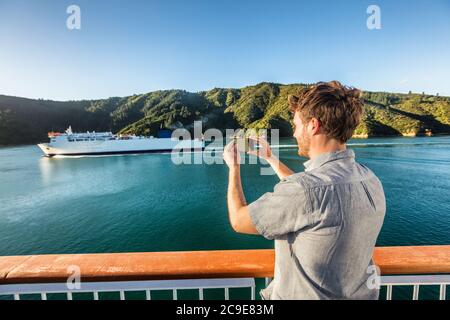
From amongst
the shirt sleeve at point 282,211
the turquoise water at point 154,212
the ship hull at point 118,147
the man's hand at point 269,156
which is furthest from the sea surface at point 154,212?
the ship hull at point 118,147

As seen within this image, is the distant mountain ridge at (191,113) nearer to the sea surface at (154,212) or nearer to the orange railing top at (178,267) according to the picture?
the sea surface at (154,212)

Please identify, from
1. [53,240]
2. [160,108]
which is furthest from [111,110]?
[53,240]

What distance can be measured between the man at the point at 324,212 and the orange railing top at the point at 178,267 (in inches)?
10.5

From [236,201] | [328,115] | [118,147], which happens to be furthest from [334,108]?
[118,147]

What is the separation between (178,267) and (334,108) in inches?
37.9

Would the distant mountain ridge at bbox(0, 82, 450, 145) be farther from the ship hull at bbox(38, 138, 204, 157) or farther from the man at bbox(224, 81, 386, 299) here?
the man at bbox(224, 81, 386, 299)

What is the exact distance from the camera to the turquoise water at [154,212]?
32.1 ft

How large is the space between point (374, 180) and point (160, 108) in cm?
10257

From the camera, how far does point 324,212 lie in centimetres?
66

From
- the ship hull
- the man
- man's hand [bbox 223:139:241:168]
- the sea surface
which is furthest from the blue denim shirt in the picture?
the ship hull

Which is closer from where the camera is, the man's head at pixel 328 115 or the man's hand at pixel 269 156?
the man's head at pixel 328 115

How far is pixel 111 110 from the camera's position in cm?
10275
